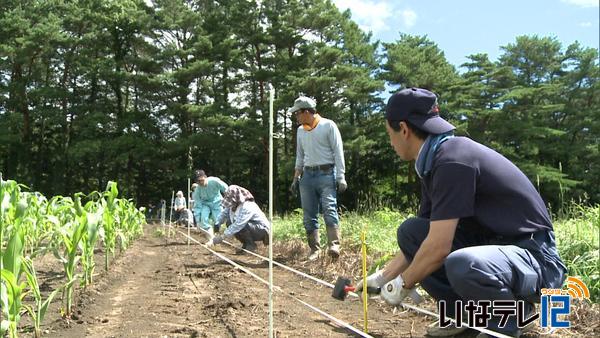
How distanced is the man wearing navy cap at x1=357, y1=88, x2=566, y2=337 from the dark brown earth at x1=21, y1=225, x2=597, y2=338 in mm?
539

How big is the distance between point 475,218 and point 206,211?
5.86 m

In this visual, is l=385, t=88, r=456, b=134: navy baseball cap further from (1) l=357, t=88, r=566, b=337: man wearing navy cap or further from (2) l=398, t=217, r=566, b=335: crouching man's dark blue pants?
(2) l=398, t=217, r=566, b=335: crouching man's dark blue pants

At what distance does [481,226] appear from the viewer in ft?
6.04

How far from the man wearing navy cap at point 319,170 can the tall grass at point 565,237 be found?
346mm

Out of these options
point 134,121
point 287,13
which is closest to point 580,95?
point 287,13

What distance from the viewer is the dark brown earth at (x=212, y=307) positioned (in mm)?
2236

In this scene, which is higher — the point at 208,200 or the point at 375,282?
the point at 208,200

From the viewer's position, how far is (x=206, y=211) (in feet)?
23.7

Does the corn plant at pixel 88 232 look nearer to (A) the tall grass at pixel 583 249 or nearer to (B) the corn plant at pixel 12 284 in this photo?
(B) the corn plant at pixel 12 284

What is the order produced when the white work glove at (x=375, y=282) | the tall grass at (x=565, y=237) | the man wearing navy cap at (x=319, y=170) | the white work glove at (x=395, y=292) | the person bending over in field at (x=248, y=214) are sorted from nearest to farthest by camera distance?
the white work glove at (x=395, y=292), the white work glove at (x=375, y=282), the tall grass at (x=565, y=237), the man wearing navy cap at (x=319, y=170), the person bending over in field at (x=248, y=214)

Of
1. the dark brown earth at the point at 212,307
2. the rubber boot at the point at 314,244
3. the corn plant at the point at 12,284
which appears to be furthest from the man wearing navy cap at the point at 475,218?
the rubber boot at the point at 314,244

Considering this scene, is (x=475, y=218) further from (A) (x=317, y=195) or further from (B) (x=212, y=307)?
(A) (x=317, y=195)
